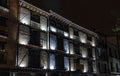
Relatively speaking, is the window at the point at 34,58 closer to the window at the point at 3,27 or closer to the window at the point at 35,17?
the window at the point at 35,17

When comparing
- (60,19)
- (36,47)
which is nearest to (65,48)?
(60,19)

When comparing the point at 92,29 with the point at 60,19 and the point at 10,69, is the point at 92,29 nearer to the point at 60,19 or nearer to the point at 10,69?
the point at 60,19

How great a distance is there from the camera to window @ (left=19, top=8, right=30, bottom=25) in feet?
85.9

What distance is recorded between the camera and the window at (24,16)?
85.9 feet

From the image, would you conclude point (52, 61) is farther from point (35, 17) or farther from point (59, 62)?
point (35, 17)

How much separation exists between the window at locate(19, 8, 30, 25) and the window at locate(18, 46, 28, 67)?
377 centimetres

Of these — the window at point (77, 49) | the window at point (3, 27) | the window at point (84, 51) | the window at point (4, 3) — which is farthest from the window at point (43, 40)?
the window at point (84, 51)

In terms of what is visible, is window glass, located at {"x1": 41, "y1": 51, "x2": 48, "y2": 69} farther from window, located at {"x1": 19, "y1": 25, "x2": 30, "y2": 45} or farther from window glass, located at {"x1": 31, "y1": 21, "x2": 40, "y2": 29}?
window glass, located at {"x1": 31, "y1": 21, "x2": 40, "y2": 29}

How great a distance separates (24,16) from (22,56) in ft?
18.3

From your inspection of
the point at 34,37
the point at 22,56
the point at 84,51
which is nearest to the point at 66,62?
the point at 84,51

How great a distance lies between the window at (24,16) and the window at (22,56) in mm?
3775

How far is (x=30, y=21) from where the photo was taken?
90.2 ft

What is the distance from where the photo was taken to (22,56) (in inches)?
984

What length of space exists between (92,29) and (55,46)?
1650 centimetres
